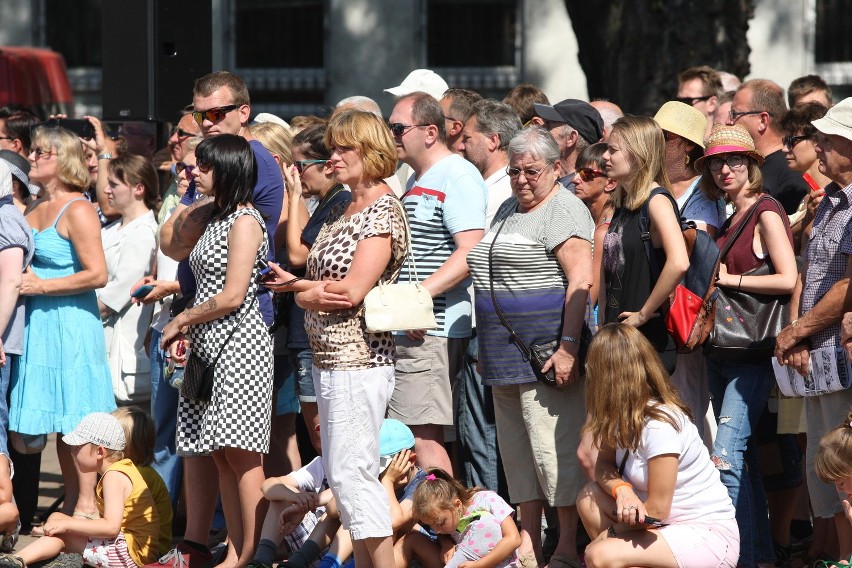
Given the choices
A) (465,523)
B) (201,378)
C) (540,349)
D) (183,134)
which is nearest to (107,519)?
(201,378)

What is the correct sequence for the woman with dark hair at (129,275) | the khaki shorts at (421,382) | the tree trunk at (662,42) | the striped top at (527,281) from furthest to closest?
the tree trunk at (662,42), the woman with dark hair at (129,275), the khaki shorts at (421,382), the striped top at (527,281)

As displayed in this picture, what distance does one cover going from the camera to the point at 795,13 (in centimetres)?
1510

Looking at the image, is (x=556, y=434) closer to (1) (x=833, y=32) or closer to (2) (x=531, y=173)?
(2) (x=531, y=173)

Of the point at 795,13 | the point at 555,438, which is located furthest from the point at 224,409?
the point at 795,13

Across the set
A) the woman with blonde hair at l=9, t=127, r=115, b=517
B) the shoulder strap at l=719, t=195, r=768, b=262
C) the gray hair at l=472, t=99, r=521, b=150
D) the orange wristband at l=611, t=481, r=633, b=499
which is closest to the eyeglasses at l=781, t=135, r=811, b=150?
the shoulder strap at l=719, t=195, r=768, b=262

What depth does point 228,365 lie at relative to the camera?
533 centimetres

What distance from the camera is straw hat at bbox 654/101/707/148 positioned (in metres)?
5.57

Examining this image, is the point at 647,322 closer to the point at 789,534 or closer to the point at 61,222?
the point at 789,534

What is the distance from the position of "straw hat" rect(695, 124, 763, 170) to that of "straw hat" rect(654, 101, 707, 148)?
16 cm

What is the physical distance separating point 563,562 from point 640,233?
53.5 inches

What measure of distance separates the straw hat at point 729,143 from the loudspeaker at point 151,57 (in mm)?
3337

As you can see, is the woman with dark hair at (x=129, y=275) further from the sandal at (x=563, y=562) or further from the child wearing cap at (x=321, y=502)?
the sandal at (x=563, y=562)

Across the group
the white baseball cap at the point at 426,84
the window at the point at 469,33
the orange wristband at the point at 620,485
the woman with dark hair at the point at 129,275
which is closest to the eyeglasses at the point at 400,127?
the white baseball cap at the point at 426,84

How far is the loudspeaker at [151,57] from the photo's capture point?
→ 7359 mm
